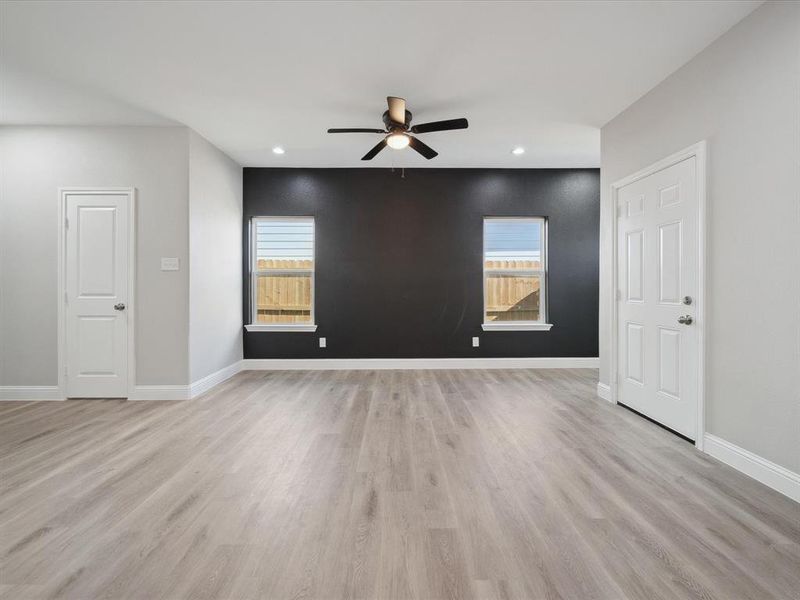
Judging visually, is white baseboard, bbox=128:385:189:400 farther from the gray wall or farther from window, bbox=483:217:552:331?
window, bbox=483:217:552:331

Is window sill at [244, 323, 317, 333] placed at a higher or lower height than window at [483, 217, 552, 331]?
lower

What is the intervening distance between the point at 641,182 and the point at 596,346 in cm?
289

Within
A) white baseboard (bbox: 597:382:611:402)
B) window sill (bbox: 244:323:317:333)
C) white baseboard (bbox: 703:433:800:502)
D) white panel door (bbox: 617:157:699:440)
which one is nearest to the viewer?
white baseboard (bbox: 703:433:800:502)

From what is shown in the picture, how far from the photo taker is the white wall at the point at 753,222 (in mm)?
2191

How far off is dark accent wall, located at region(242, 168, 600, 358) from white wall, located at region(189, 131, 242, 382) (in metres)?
0.31

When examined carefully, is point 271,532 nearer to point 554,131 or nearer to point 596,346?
point 554,131

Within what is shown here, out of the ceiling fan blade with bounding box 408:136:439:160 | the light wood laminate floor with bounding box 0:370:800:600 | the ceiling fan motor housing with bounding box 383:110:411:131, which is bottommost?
the light wood laminate floor with bounding box 0:370:800:600

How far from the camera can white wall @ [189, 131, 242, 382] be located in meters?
4.30

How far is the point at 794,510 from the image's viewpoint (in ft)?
6.63

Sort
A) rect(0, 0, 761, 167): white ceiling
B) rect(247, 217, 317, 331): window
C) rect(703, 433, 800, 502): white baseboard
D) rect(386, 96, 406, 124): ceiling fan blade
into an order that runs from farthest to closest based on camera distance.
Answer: rect(247, 217, 317, 331): window → rect(386, 96, 406, 124): ceiling fan blade → rect(0, 0, 761, 167): white ceiling → rect(703, 433, 800, 502): white baseboard

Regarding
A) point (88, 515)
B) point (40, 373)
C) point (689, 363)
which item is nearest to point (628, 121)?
point (689, 363)

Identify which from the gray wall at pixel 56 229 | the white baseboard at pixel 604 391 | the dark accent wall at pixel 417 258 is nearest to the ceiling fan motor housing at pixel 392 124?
the dark accent wall at pixel 417 258

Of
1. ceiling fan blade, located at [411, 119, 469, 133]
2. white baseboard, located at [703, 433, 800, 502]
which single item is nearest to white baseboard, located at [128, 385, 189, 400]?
ceiling fan blade, located at [411, 119, 469, 133]

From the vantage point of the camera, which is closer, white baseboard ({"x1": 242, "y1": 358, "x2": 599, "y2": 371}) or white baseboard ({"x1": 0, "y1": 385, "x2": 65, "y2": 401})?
white baseboard ({"x1": 0, "y1": 385, "x2": 65, "y2": 401})
